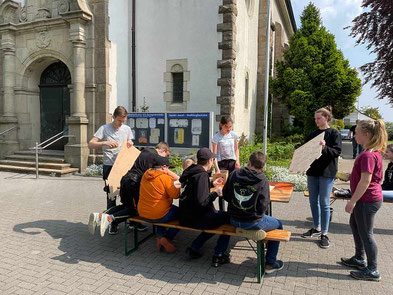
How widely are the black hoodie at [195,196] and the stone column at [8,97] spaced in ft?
34.1

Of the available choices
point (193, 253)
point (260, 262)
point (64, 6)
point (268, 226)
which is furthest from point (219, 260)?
point (64, 6)

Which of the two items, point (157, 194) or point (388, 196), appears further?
point (388, 196)

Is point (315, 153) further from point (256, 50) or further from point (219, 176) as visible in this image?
point (256, 50)

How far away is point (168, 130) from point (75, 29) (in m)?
4.51

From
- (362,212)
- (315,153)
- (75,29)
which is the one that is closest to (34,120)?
(75,29)

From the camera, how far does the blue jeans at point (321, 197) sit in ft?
14.6

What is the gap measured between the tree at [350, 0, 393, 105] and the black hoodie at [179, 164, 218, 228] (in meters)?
18.8

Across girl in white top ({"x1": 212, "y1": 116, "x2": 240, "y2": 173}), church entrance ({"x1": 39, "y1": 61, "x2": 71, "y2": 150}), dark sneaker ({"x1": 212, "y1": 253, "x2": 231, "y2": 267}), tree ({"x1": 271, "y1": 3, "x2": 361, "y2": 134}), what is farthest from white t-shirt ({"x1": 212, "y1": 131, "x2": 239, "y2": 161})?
tree ({"x1": 271, "y1": 3, "x2": 361, "y2": 134})

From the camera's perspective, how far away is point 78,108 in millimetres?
10867

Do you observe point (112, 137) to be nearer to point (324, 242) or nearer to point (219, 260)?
point (219, 260)

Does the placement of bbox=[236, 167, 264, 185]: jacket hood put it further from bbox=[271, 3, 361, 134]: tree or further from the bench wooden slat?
bbox=[271, 3, 361, 134]: tree

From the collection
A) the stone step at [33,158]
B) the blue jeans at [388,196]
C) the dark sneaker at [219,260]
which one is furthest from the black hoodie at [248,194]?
the stone step at [33,158]

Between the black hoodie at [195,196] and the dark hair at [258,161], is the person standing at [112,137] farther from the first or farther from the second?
the dark hair at [258,161]

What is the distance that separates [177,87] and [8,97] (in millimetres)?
6206
